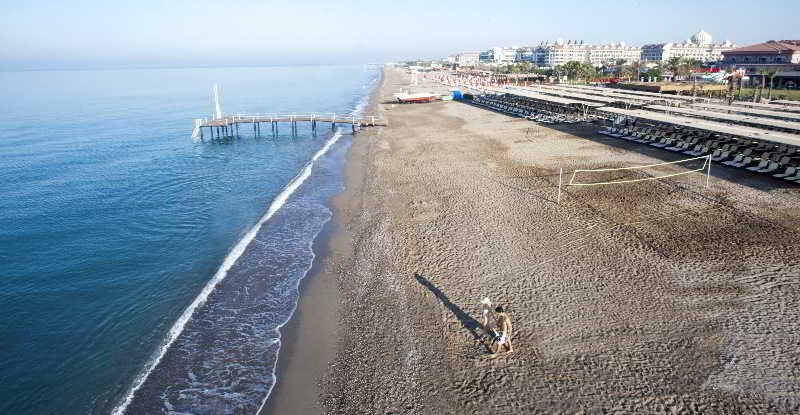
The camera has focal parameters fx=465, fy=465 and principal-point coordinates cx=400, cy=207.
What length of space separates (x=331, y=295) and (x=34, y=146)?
1431 inches

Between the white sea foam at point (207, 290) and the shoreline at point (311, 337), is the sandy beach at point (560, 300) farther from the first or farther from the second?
the white sea foam at point (207, 290)

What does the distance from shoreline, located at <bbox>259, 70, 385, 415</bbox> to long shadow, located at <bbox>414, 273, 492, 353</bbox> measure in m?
2.39

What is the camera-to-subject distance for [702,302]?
10.2 meters

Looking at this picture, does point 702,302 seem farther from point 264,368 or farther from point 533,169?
point 533,169

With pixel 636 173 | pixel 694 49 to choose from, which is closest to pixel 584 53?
pixel 694 49

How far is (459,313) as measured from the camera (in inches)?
419

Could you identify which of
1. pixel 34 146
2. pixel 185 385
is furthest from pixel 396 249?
pixel 34 146

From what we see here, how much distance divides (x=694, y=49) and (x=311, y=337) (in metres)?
195

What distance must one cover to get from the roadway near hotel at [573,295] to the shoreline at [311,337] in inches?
10.2

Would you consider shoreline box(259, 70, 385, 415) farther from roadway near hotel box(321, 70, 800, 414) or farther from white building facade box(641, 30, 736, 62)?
white building facade box(641, 30, 736, 62)

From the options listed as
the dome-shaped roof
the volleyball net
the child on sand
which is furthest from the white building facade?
the child on sand

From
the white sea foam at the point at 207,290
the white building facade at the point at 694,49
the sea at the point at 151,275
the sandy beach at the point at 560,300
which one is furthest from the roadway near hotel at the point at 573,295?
the white building facade at the point at 694,49

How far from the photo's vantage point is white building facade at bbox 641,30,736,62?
16018 centimetres

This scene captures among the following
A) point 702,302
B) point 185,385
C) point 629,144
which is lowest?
point 185,385
